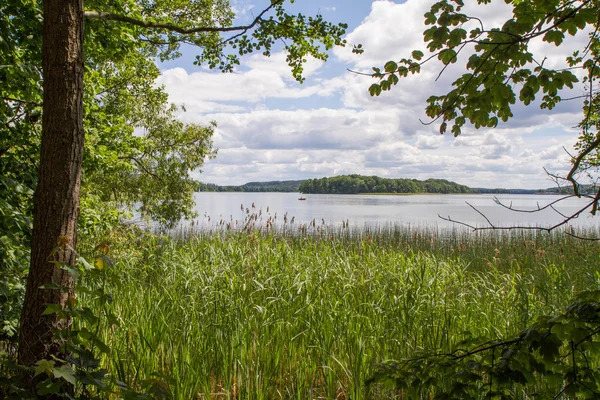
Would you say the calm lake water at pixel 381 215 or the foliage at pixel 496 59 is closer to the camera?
the foliage at pixel 496 59

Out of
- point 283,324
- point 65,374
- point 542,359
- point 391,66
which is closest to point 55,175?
point 65,374

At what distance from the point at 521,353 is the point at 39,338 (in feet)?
8.65

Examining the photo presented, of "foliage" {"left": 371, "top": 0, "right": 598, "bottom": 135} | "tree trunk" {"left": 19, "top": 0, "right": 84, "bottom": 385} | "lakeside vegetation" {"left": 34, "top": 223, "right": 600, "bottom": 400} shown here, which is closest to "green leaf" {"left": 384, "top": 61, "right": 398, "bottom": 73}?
"foliage" {"left": 371, "top": 0, "right": 598, "bottom": 135}

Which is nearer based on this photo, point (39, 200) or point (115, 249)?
point (39, 200)

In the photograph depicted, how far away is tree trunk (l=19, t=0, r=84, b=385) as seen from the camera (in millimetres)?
2684

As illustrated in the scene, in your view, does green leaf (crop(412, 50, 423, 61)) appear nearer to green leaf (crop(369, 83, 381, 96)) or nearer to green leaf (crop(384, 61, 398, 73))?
green leaf (crop(384, 61, 398, 73))

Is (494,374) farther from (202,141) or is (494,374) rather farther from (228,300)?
(202,141)

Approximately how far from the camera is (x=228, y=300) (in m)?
5.08

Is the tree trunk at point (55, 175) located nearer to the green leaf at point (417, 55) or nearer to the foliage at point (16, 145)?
the foliage at point (16, 145)

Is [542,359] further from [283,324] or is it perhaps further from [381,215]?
[381,215]

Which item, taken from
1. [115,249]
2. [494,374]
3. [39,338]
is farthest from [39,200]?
[115,249]

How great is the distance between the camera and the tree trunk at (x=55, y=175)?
8.80 feet

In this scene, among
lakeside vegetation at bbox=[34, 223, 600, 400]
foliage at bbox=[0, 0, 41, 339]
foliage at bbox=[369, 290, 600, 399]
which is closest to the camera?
foliage at bbox=[369, 290, 600, 399]

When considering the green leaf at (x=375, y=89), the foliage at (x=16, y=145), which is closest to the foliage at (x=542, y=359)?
the green leaf at (x=375, y=89)
